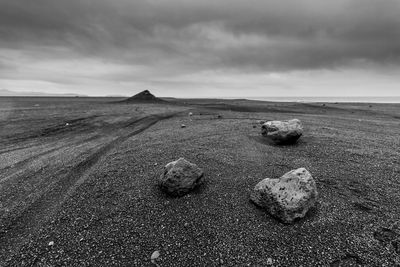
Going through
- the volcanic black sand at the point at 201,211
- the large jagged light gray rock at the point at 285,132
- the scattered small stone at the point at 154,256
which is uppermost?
the large jagged light gray rock at the point at 285,132

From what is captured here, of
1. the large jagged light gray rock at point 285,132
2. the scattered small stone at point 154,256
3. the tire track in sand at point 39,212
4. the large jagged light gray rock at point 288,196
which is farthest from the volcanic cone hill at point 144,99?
the scattered small stone at point 154,256

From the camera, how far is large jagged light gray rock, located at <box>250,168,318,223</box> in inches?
138

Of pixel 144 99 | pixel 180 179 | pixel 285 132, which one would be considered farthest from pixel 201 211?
pixel 144 99

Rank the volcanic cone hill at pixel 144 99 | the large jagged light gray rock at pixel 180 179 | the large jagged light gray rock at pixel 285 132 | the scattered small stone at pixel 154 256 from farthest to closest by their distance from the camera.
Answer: the volcanic cone hill at pixel 144 99
the large jagged light gray rock at pixel 285 132
the large jagged light gray rock at pixel 180 179
the scattered small stone at pixel 154 256

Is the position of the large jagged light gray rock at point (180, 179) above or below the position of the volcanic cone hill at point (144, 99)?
below

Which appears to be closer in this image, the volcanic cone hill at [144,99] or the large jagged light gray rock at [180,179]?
the large jagged light gray rock at [180,179]

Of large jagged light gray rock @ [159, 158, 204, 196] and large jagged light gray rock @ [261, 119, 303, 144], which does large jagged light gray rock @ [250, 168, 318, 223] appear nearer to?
large jagged light gray rock @ [159, 158, 204, 196]

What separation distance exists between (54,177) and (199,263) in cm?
519

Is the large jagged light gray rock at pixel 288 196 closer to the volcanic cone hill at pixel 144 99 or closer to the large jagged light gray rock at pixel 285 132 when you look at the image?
the large jagged light gray rock at pixel 285 132

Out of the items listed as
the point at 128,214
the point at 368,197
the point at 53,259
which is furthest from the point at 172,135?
the point at 368,197

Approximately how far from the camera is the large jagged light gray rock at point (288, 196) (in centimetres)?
351

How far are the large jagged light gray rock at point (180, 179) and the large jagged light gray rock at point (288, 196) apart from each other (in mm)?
1434

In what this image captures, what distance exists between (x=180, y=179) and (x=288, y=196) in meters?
2.24

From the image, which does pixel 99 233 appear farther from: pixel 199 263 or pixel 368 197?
pixel 368 197
